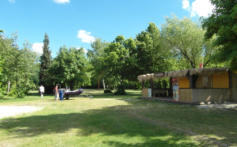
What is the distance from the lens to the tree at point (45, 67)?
35184mm

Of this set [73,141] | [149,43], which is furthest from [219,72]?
[149,43]

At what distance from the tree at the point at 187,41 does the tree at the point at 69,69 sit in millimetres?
15922

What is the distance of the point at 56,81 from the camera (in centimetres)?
3297

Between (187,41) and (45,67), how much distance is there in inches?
1058

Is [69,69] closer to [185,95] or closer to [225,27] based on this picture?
[185,95]

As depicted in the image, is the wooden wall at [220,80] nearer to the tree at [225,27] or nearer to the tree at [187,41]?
the tree at [225,27]

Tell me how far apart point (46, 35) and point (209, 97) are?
34.9 meters

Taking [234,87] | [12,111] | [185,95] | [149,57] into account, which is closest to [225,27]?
[185,95]

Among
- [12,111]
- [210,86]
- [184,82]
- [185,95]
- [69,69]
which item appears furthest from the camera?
[69,69]

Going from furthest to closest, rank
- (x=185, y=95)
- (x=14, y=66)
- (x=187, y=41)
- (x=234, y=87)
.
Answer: (x=14, y=66) → (x=187, y=41) → (x=185, y=95) → (x=234, y=87)

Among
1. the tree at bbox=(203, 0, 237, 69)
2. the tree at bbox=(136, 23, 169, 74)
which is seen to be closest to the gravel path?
the tree at bbox=(203, 0, 237, 69)

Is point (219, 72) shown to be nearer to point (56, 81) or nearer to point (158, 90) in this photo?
point (158, 90)

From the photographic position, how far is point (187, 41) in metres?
24.0

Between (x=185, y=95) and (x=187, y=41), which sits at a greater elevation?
(x=187, y=41)
